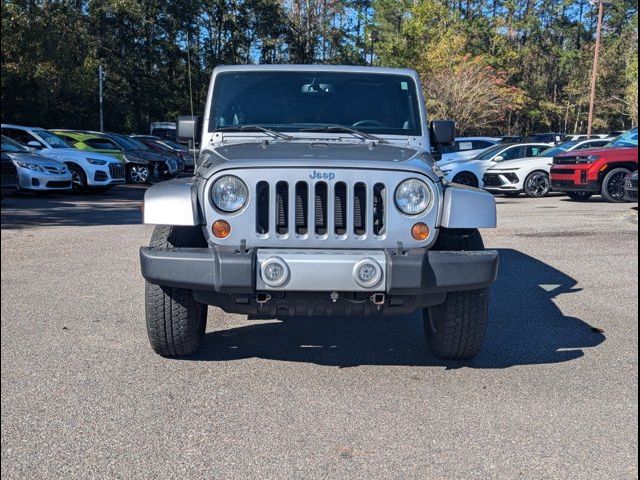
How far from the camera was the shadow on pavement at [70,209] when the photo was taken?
12281 millimetres

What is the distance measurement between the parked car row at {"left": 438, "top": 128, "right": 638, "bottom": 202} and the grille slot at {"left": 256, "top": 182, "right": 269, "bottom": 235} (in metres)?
12.5

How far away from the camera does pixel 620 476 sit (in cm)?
329

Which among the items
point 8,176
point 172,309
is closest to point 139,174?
point 8,176

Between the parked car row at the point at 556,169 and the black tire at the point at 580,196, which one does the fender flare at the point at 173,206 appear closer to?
the parked car row at the point at 556,169

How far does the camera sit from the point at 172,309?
4.52 m

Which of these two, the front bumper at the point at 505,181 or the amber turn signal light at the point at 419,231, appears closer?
the amber turn signal light at the point at 419,231

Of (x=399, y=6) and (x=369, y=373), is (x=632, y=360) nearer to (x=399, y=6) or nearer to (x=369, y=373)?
(x=369, y=373)

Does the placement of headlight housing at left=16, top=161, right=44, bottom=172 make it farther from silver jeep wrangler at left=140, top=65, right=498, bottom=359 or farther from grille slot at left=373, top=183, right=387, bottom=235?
grille slot at left=373, top=183, right=387, bottom=235

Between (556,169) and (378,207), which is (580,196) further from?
A: (378,207)

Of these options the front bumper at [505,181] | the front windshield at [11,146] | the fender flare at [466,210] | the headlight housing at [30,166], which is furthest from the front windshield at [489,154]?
the fender flare at [466,210]

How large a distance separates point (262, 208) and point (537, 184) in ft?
52.1

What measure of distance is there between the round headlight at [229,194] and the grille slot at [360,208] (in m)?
0.61

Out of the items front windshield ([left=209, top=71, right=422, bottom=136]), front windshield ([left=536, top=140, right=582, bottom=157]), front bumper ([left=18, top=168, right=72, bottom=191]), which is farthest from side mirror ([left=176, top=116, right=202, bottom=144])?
front windshield ([left=536, top=140, right=582, bottom=157])

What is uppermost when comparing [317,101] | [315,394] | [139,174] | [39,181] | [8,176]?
[317,101]
